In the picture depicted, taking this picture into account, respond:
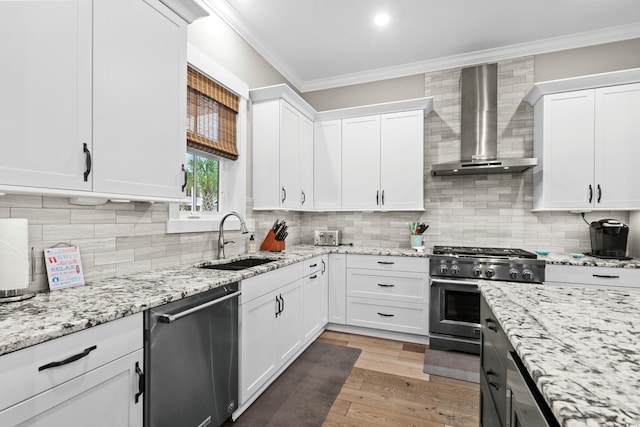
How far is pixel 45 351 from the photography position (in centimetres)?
97

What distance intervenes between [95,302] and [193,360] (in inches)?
20.5

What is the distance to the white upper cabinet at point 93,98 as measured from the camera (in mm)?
1183

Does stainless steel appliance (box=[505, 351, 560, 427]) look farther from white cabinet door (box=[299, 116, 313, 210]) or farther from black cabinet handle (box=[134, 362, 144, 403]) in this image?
white cabinet door (box=[299, 116, 313, 210])

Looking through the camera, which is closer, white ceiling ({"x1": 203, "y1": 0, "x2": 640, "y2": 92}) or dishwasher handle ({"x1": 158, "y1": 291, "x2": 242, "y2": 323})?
dishwasher handle ({"x1": 158, "y1": 291, "x2": 242, "y2": 323})

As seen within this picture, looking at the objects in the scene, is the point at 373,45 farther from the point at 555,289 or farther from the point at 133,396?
the point at 133,396

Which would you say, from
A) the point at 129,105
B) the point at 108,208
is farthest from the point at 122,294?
the point at 129,105

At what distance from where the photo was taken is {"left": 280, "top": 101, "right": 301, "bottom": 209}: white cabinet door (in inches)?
127

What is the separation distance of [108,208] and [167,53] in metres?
0.93

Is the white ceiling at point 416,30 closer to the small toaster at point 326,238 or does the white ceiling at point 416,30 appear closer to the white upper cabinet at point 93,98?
the white upper cabinet at point 93,98

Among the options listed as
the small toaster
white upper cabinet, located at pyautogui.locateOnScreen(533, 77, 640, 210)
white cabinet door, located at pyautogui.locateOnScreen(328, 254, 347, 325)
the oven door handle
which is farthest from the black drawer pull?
white upper cabinet, located at pyautogui.locateOnScreen(533, 77, 640, 210)

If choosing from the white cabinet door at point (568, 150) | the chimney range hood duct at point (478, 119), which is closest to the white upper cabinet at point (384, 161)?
the chimney range hood duct at point (478, 119)

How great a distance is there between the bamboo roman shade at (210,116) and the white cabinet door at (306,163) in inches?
33.3

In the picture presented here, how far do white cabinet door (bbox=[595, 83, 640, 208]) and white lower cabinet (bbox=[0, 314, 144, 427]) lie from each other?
3743mm

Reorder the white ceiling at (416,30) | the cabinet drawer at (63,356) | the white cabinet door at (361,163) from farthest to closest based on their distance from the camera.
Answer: the white cabinet door at (361,163), the white ceiling at (416,30), the cabinet drawer at (63,356)
